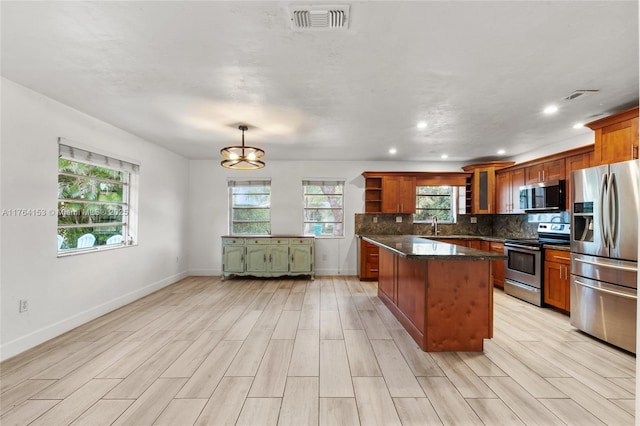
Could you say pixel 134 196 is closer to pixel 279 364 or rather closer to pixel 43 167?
pixel 43 167

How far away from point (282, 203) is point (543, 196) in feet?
15.5

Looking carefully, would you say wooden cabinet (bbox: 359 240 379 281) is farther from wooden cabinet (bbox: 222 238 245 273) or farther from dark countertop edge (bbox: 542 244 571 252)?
dark countertop edge (bbox: 542 244 571 252)

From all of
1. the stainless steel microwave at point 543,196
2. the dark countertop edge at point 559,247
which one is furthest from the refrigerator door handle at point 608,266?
the stainless steel microwave at point 543,196

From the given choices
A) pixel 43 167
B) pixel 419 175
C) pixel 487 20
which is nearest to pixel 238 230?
pixel 43 167

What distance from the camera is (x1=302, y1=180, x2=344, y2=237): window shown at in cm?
637

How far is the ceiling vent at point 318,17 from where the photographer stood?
1.66 m

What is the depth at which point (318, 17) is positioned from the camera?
172 centimetres

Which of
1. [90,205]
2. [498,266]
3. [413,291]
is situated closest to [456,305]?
[413,291]

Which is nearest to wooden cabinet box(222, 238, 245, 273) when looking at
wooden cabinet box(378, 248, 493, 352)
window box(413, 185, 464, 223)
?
window box(413, 185, 464, 223)

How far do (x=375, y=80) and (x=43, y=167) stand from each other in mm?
3511

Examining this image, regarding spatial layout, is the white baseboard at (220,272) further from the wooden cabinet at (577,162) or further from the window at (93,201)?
the wooden cabinet at (577,162)

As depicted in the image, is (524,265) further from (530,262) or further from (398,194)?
(398,194)

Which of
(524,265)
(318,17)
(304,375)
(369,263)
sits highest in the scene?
(318,17)

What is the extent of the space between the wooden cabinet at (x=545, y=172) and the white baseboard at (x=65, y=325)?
6.65 m
